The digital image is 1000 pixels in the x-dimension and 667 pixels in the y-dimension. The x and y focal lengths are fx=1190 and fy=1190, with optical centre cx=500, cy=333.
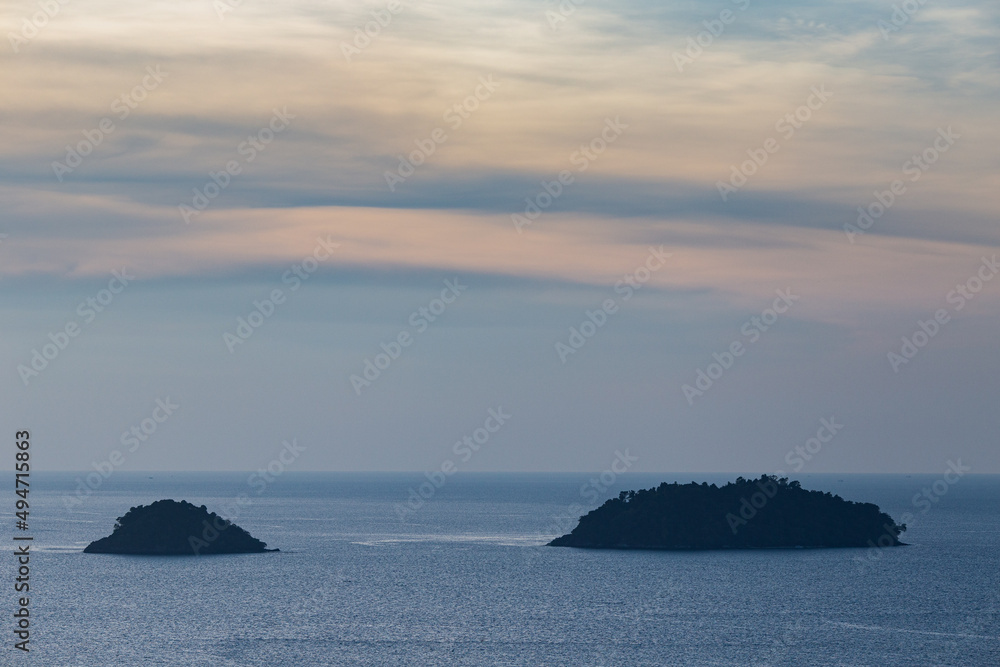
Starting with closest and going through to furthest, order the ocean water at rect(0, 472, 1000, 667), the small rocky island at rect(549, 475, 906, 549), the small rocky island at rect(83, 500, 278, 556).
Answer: the ocean water at rect(0, 472, 1000, 667) < the small rocky island at rect(83, 500, 278, 556) < the small rocky island at rect(549, 475, 906, 549)

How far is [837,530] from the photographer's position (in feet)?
638

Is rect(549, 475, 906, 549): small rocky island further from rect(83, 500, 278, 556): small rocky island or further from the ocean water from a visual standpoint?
rect(83, 500, 278, 556): small rocky island

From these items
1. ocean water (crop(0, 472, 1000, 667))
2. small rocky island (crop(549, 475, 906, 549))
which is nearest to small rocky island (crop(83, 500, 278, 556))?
ocean water (crop(0, 472, 1000, 667))

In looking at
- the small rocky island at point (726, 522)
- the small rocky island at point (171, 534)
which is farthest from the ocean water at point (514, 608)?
→ the small rocky island at point (726, 522)

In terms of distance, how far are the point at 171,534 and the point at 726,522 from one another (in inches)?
3378

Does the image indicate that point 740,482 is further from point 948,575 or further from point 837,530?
point 948,575

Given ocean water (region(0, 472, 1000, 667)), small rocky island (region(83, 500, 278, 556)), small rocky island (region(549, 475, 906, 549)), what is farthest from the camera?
small rocky island (region(549, 475, 906, 549))

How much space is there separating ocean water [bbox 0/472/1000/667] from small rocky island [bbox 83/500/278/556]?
3.04 m

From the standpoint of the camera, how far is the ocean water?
96938mm

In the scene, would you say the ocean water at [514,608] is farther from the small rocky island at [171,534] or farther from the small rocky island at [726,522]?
the small rocky island at [726,522]

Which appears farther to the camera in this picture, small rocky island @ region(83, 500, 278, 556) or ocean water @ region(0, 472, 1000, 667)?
small rocky island @ region(83, 500, 278, 556)

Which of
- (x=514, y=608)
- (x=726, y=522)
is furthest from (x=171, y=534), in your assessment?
(x=726, y=522)

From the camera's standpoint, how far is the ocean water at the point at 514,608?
96938mm

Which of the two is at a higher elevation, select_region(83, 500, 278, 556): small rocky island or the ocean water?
select_region(83, 500, 278, 556): small rocky island
